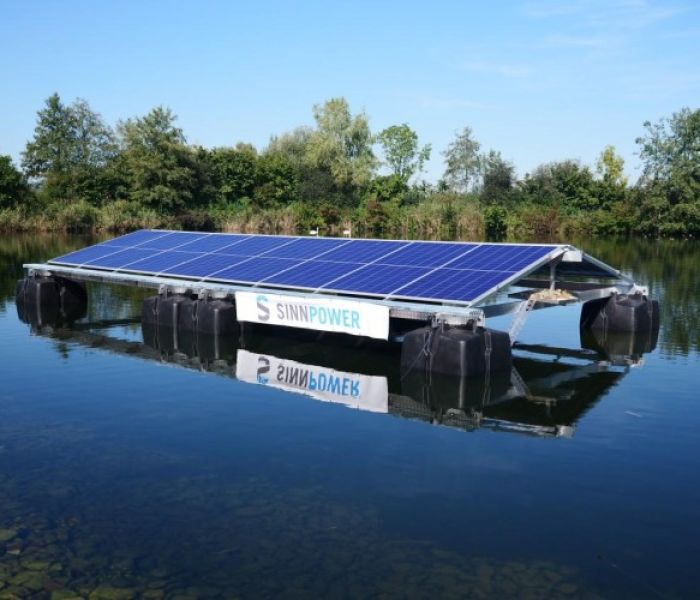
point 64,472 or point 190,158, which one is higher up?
point 190,158

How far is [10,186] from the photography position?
7406cm

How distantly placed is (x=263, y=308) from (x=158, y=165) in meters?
63.9

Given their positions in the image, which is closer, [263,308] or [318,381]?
[318,381]

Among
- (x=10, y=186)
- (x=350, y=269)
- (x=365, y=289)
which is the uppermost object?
(x=10, y=186)

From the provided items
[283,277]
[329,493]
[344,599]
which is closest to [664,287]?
[283,277]

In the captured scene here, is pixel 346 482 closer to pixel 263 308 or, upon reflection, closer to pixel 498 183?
pixel 263 308

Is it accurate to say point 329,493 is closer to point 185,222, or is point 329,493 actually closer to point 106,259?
point 106,259

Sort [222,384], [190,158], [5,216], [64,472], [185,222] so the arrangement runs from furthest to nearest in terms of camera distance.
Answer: [190,158] < [185,222] < [5,216] < [222,384] < [64,472]

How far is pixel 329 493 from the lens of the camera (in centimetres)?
979

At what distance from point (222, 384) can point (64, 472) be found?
5385 millimetres

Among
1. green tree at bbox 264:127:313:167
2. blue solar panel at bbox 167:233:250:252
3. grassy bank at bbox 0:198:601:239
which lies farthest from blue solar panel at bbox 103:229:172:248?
green tree at bbox 264:127:313:167

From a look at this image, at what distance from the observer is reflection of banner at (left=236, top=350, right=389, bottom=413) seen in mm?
14655

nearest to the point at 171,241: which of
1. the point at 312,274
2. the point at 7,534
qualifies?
the point at 312,274

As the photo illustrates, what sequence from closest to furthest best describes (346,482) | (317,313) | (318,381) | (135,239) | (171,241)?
(346,482), (318,381), (317,313), (171,241), (135,239)
